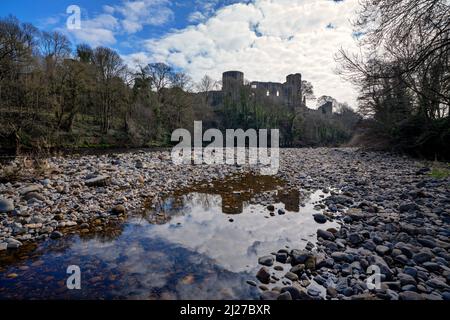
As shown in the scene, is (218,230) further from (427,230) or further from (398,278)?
(427,230)

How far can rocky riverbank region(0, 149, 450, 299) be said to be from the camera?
2763 mm

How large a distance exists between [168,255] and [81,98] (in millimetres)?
23143

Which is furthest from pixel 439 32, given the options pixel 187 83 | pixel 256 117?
pixel 256 117

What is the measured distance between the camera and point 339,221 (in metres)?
4.82

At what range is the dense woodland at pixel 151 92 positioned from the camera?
17.6 feet

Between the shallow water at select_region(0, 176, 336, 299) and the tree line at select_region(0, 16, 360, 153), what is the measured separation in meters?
7.24

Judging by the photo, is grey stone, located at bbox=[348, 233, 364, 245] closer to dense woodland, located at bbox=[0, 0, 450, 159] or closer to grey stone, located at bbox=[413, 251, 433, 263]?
grey stone, located at bbox=[413, 251, 433, 263]

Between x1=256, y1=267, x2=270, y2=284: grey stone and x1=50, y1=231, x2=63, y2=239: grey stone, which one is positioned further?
x1=50, y1=231, x2=63, y2=239: grey stone

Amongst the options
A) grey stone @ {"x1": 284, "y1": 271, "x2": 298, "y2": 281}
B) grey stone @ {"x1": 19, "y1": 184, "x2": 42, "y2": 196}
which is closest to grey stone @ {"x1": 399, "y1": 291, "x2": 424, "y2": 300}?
grey stone @ {"x1": 284, "y1": 271, "x2": 298, "y2": 281}

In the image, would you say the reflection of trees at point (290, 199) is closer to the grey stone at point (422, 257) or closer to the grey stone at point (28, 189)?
the grey stone at point (422, 257)

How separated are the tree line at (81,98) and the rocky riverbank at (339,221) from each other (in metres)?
4.48

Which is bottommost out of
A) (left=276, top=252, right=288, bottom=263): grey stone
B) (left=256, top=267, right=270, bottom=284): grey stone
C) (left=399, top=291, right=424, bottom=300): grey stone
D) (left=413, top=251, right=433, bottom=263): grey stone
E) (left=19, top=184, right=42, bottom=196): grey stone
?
(left=256, top=267, right=270, bottom=284): grey stone

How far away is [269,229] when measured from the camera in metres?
4.64
